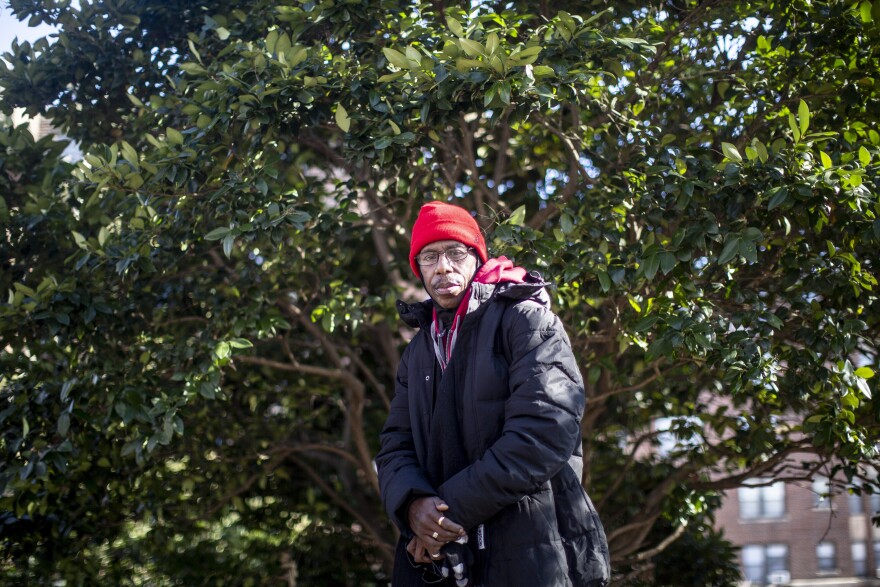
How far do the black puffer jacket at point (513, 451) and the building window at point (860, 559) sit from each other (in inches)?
788

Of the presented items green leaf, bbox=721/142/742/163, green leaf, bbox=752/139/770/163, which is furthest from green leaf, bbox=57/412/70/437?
green leaf, bbox=752/139/770/163

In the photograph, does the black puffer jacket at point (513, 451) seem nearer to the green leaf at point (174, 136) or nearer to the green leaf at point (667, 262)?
the green leaf at point (667, 262)

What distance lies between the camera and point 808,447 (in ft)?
18.0

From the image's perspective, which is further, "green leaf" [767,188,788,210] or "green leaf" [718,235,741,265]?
"green leaf" [718,235,741,265]

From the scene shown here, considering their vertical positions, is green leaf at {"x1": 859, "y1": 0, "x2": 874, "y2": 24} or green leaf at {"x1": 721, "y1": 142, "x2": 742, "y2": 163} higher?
green leaf at {"x1": 859, "y1": 0, "x2": 874, "y2": 24}

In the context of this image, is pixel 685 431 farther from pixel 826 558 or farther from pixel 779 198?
pixel 826 558

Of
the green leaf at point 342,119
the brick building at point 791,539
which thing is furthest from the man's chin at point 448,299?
the brick building at point 791,539

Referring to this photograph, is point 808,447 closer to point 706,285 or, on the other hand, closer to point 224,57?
point 706,285

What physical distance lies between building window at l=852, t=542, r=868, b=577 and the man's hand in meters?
20.2

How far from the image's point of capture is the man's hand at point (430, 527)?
2.69m

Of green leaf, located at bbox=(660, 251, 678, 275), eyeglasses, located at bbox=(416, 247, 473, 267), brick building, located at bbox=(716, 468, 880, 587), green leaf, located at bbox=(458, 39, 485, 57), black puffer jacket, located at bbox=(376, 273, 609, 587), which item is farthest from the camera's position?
brick building, located at bbox=(716, 468, 880, 587)

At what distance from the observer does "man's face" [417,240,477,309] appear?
308cm

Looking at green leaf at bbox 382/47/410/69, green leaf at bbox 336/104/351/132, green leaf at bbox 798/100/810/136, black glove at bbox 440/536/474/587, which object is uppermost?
green leaf at bbox 382/47/410/69

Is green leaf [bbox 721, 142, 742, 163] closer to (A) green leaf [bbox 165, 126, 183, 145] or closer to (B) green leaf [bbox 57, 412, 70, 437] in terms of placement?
(A) green leaf [bbox 165, 126, 183, 145]
